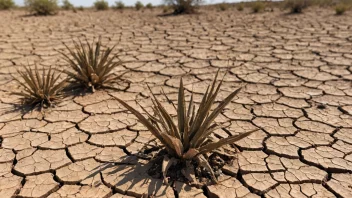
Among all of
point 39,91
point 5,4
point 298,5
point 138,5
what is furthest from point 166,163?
point 5,4

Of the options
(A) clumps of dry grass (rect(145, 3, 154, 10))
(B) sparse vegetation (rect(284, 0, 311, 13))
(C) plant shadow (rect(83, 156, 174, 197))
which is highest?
(B) sparse vegetation (rect(284, 0, 311, 13))

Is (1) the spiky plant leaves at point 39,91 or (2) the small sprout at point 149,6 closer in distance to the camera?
(1) the spiky plant leaves at point 39,91

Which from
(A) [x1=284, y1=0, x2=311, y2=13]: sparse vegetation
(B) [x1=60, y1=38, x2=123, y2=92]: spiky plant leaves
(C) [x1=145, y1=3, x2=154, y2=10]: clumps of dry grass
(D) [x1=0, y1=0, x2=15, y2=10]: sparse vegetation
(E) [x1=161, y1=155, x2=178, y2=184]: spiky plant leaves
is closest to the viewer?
(E) [x1=161, y1=155, x2=178, y2=184]: spiky plant leaves

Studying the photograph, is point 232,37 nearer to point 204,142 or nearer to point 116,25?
point 116,25

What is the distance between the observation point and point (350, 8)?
7355 mm

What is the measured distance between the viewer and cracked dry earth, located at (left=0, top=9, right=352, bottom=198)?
179 centimetres

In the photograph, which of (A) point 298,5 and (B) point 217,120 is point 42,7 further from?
(B) point 217,120

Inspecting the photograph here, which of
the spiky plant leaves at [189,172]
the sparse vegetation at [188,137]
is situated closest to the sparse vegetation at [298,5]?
the sparse vegetation at [188,137]

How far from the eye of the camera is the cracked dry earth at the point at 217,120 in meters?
1.79

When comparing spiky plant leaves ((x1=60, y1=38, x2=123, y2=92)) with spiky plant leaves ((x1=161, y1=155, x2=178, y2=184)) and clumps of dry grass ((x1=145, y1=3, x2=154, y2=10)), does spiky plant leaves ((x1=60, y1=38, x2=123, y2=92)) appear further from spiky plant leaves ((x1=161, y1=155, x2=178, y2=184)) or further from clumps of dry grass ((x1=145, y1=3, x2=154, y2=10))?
clumps of dry grass ((x1=145, y1=3, x2=154, y2=10))

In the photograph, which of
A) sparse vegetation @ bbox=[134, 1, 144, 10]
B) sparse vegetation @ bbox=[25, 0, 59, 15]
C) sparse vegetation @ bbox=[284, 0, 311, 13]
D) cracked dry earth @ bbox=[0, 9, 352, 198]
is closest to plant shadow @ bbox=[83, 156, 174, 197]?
cracked dry earth @ bbox=[0, 9, 352, 198]

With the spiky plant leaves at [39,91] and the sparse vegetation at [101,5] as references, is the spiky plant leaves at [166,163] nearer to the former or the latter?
the spiky plant leaves at [39,91]

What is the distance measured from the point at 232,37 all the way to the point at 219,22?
1482 mm

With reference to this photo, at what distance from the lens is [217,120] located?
2508 mm
